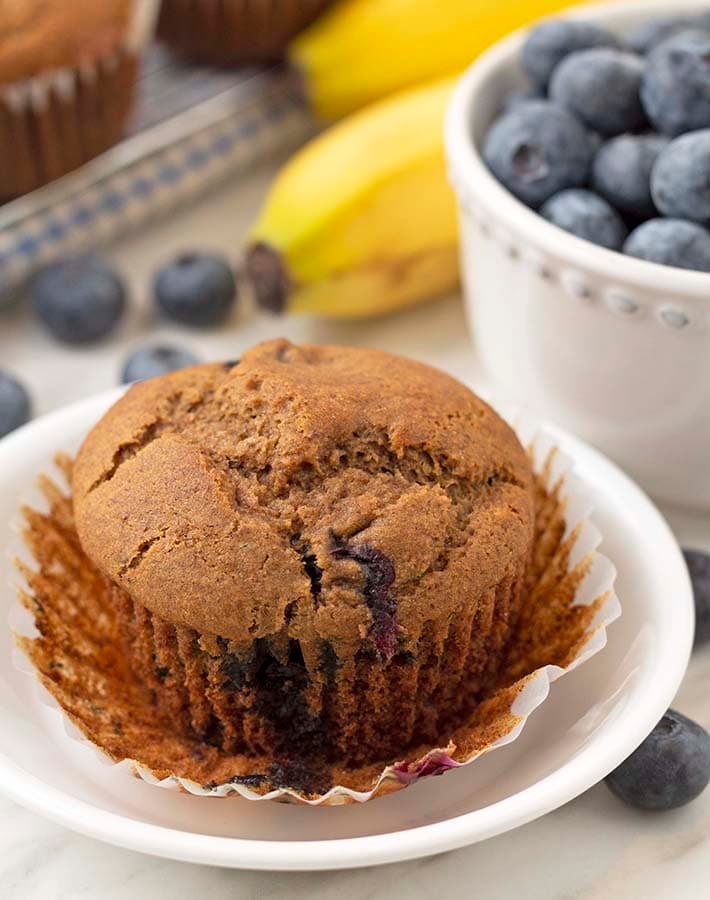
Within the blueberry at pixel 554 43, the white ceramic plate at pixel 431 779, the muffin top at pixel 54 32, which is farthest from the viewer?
the muffin top at pixel 54 32

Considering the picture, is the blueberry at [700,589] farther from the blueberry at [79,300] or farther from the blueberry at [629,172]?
the blueberry at [79,300]

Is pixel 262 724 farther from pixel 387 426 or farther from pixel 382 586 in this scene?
pixel 387 426

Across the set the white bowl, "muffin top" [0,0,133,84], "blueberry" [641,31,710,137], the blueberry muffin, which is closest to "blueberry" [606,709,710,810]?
the blueberry muffin

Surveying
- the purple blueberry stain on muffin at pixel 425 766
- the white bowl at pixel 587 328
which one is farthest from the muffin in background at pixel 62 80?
Answer: the purple blueberry stain on muffin at pixel 425 766

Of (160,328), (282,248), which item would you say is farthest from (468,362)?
(160,328)

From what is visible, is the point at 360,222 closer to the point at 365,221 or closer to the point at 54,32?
the point at 365,221

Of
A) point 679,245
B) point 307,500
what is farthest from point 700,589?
point 307,500
